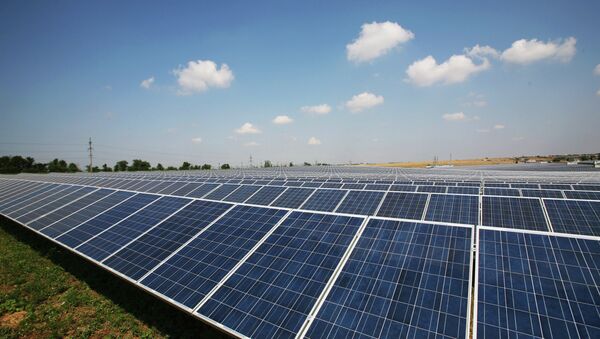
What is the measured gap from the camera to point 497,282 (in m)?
5.66

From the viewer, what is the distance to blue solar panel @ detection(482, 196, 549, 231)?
10.8 m

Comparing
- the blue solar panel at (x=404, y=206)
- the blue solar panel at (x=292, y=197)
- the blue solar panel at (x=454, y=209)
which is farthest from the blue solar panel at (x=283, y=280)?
the blue solar panel at (x=292, y=197)

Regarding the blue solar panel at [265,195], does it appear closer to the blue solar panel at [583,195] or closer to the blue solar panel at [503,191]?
the blue solar panel at [503,191]

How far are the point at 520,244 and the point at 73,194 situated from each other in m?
27.4

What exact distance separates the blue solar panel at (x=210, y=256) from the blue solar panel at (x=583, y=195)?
16136 millimetres

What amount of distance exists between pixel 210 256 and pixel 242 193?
34.3ft

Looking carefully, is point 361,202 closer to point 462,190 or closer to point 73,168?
point 462,190

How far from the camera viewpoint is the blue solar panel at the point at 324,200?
48.0 ft

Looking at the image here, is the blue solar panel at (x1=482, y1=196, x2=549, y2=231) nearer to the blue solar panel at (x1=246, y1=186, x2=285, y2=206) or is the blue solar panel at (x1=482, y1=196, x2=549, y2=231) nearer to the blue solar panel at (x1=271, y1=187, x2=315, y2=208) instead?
the blue solar panel at (x1=271, y1=187, x2=315, y2=208)

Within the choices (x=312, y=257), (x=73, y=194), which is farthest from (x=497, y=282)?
(x=73, y=194)

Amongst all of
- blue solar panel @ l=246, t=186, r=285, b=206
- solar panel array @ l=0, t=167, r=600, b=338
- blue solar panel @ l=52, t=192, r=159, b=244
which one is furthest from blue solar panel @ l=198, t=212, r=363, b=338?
blue solar panel @ l=52, t=192, r=159, b=244

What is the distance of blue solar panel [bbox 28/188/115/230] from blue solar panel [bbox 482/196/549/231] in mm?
21682

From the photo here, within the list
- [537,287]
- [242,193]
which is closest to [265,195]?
[242,193]

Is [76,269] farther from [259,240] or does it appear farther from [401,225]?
[401,225]
